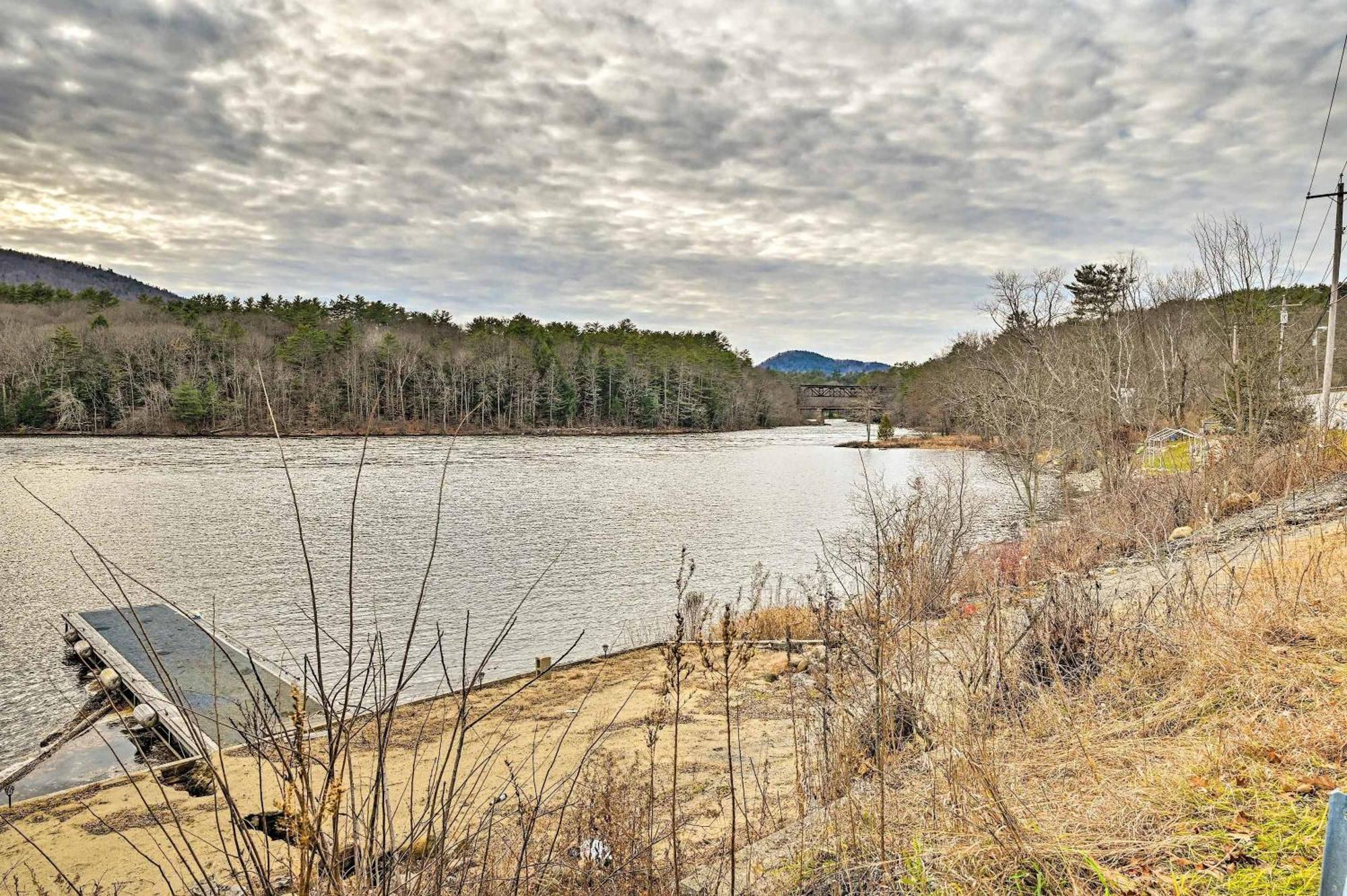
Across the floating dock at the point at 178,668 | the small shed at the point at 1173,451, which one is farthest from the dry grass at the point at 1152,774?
the small shed at the point at 1173,451

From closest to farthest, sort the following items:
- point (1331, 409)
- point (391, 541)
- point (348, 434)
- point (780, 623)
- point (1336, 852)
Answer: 1. point (1336, 852)
2. point (780, 623)
3. point (1331, 409)
4. point (391, 541)
5. point (348, 434)

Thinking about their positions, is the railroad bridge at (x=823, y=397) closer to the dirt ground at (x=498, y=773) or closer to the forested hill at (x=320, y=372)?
the forested hill at (x=320, y=372)

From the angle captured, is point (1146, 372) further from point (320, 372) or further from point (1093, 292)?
point (320, 372)

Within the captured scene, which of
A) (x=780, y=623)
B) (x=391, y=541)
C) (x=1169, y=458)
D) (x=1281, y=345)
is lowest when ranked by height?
(x=780, y=623)

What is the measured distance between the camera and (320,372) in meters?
82.2

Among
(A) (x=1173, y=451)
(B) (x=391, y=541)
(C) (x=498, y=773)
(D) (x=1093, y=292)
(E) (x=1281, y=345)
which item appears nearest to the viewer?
(C) (x=498, y=773)

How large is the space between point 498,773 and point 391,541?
16225 millimetres

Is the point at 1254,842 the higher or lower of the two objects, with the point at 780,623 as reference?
higher

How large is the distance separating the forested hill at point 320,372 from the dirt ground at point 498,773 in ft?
132

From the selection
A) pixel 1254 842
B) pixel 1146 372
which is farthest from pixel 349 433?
pixel 1254 842

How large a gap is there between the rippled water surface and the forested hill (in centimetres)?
1497

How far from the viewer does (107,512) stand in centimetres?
2617

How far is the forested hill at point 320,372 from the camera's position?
2785 inches

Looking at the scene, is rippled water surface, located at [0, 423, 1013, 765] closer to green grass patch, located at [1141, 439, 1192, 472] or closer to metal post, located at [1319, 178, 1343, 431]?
green grass patch, located at [1141, 439, 1192, 472]
